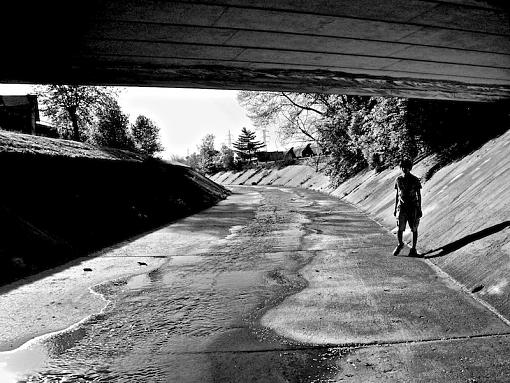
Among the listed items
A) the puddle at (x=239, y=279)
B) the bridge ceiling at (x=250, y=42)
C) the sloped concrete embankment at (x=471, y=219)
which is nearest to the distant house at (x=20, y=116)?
the puddle at (x=239, y=279)

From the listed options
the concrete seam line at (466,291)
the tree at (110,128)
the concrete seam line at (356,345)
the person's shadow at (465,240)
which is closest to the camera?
the concrete seam line at (356,345)

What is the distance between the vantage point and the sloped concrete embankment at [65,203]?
7258mm

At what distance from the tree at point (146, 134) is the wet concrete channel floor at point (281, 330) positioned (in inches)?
1541

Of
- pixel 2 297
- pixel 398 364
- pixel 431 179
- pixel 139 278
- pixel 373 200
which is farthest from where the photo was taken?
pixel 373 200

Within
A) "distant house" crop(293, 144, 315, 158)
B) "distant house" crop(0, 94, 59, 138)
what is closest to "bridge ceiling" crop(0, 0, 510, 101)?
"distant house" crop(0, 94, 59, 138)

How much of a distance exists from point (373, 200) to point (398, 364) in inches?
468

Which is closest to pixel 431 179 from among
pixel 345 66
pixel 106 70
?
pixel 345 66

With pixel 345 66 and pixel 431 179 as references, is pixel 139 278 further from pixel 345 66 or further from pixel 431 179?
pixel 431 179

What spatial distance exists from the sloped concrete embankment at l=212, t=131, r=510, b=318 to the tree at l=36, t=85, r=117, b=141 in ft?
90.7

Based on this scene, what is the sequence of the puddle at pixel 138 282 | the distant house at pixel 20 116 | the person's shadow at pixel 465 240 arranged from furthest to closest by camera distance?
the distant house at pixel 20 116 → the puddle at pixel 138 282 → the person's shadow at pixel 465 240

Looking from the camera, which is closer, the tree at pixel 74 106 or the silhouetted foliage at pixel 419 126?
the silhouetted foliage at pixel 419 126

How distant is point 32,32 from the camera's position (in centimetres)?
316

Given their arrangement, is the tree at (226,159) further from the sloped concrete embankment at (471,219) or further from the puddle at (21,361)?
the puddle at (21,361)

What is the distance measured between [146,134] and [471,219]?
4319cm
